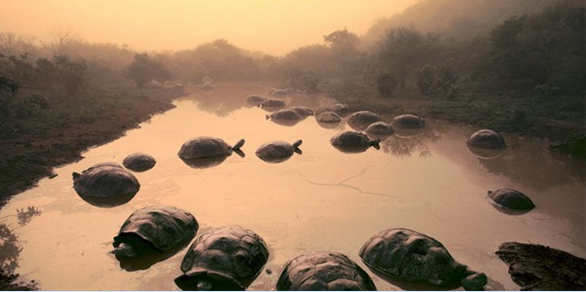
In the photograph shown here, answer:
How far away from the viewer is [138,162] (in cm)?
1293

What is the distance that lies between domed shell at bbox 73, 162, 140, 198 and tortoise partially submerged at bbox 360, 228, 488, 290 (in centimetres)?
691

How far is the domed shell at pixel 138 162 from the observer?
12.8 metres

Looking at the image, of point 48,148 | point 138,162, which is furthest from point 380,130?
point 48,148

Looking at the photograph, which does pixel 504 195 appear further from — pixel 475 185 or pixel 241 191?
pixel 241 191

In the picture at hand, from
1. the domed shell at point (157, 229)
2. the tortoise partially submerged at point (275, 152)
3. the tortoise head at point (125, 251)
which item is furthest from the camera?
the tortoise partially submerged at point (275, 152)

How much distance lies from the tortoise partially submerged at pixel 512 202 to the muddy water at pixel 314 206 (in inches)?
9.2

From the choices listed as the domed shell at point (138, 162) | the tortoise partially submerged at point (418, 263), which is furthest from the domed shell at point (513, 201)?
the domed shell at point (138, 162)

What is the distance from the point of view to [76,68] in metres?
29.0

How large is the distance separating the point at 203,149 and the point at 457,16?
8068cm

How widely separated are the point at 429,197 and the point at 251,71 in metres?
53.8

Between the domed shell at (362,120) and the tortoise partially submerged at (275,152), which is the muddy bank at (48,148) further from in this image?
the domed shell at (362,120)

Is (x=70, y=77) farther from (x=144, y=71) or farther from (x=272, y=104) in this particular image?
(x=144, y=71)

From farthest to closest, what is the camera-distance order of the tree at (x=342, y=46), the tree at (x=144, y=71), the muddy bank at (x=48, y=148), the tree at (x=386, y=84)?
the tree at (x=342, y=46), the tree at (x=144, y=71), the tree at (x=386, y=84), the muddy bank at (x=48, y=148)

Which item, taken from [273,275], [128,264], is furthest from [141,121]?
[273,275]
